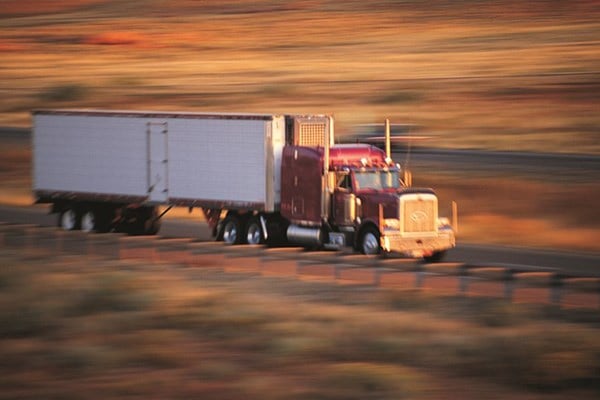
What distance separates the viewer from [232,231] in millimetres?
29094

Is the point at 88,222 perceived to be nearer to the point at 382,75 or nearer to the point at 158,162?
the point at 158,162

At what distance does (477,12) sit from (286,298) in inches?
2530

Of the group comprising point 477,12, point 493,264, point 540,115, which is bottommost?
point 493,264

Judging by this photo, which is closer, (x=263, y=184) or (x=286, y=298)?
(x=286, y=298)

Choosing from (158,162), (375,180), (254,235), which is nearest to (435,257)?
(375,180)

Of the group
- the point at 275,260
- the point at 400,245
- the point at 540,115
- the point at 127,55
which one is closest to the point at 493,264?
the point at 400,245

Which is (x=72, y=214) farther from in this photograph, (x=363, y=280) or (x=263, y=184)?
(x=363, y=280)

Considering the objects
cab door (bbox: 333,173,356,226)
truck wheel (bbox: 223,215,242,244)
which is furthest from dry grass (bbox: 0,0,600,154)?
cab door (bbox: 333,173,356,226)

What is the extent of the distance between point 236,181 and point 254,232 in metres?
1.23

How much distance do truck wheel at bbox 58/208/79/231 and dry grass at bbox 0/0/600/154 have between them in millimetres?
17572

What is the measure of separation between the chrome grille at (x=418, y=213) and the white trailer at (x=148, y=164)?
376 centimetres

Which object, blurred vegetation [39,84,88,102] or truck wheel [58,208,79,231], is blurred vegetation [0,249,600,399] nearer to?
truck wheel [58,208,79,231]

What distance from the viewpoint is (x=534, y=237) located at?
3094 centimetres

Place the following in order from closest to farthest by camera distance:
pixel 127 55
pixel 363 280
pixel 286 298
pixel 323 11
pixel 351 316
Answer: pixel 351 316 → pixel 286 298 → pixel 363 280 → pixel 127 55 → pixel 323 11
